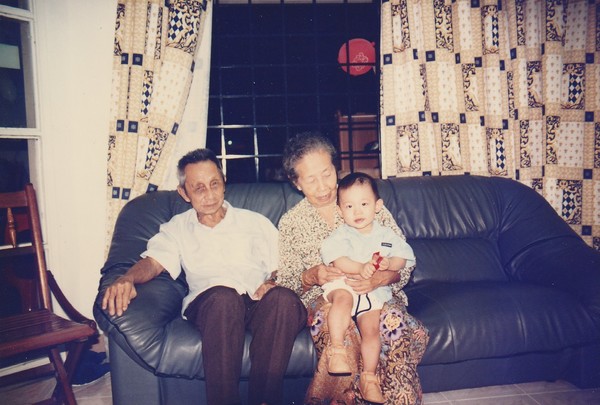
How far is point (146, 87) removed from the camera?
8.12 feet

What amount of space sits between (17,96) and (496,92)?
3.11 metres

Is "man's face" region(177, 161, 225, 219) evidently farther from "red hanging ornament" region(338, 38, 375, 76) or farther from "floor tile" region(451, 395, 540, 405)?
"red hanging ornament" region(338, 38, 375, 76)

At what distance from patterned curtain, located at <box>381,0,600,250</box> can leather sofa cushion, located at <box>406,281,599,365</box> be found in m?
1.18

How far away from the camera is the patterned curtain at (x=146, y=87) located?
2.45 m

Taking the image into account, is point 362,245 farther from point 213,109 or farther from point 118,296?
point 213,109

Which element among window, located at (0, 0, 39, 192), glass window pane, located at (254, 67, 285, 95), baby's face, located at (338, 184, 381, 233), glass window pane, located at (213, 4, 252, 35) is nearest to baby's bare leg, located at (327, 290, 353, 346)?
baby's face, located at (338, 184, 381, 233)

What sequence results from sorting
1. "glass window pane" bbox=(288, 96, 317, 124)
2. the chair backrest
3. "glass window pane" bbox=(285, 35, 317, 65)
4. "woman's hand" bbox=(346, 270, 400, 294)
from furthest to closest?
1. "glass window pane" bbox=(288, 96, 317, 124)
2. "glass window pane" bbox=(285, 35, 317, 65)
3. the chair backrest
4. "woman's hand" bbox=(346, 270, 400, 294)

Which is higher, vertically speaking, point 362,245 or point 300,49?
point 300,49

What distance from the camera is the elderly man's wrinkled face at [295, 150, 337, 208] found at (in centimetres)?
188

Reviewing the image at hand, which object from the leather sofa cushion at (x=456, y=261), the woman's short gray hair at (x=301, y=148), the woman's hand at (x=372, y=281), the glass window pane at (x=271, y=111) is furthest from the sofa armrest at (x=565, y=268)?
the glass window pane at (x=271, y=111)

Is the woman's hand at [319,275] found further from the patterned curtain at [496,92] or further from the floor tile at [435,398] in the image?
the patterned curtain at [496,92]

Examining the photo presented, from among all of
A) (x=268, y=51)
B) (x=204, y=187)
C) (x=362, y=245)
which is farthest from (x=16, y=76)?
(x=268, y=51)

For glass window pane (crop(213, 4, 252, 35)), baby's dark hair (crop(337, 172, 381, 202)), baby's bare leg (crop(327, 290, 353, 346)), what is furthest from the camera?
glass window pane (crop(213, 4, 252, 35))

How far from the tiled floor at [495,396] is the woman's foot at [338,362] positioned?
0.67 m
